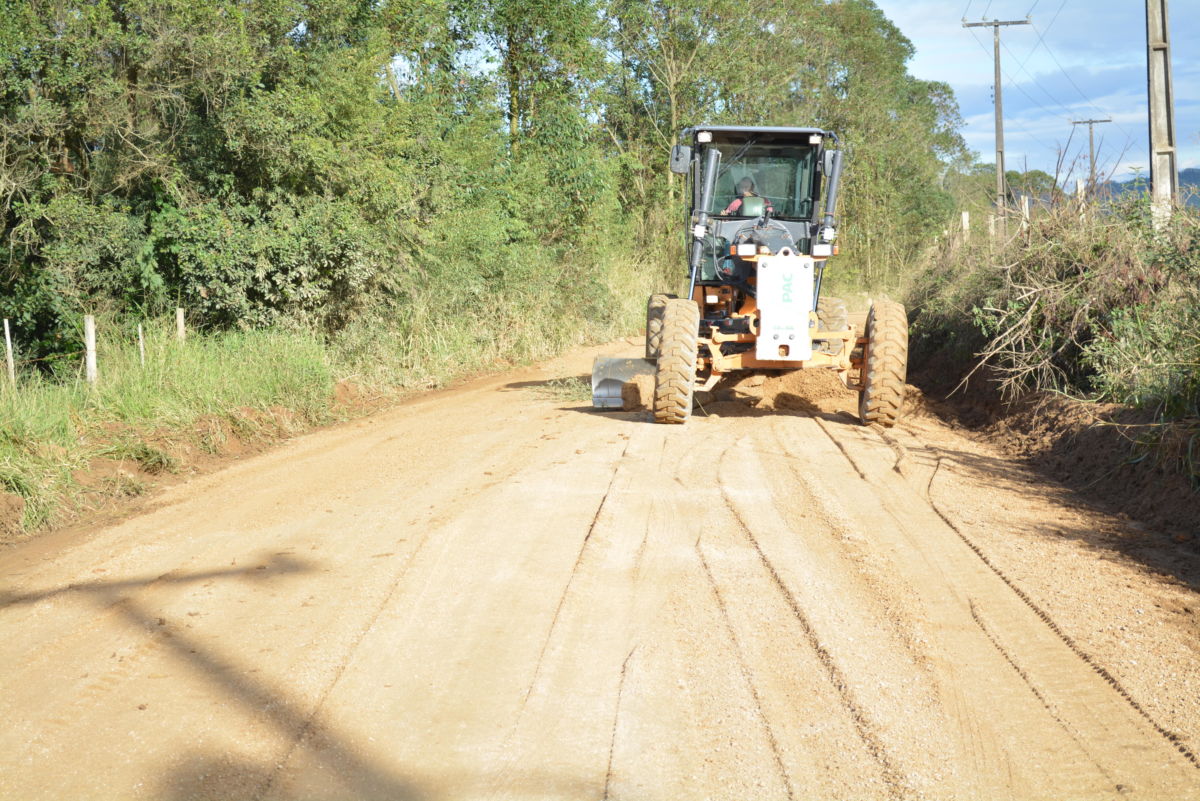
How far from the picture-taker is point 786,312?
32.8ft

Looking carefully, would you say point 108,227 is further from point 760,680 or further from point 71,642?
point 760,680

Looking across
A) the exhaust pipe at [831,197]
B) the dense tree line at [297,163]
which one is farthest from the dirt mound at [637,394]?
the dense tree line at [297,163]

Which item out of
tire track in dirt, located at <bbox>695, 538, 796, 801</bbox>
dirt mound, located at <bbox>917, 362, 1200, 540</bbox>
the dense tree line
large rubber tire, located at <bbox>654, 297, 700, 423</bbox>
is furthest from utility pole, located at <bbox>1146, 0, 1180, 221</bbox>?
the dense tree line

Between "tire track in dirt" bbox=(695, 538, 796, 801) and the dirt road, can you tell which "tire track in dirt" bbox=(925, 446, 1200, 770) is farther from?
"tire track in dirt" bbox=(695, 538, 796, 801)

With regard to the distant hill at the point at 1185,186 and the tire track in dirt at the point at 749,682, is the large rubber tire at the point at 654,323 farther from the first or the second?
→ the tire track in dirt at the point at 749,682

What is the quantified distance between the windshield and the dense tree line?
183 inches

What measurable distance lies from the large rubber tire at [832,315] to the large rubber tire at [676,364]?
333 centimetres

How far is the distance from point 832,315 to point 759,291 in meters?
3.23

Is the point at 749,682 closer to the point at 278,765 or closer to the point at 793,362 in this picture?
the point at 278,765

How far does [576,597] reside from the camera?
5164 mm

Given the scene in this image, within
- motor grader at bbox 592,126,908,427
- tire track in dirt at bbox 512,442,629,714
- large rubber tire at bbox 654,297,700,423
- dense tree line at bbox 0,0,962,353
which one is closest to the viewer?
tire track in dirt at bbox 512,442,629,714

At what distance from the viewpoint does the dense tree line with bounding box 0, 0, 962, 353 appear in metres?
12.3

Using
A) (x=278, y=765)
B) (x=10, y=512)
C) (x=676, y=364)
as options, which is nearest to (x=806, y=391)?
(x=676, y=364)

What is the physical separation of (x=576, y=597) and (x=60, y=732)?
7.39ft
